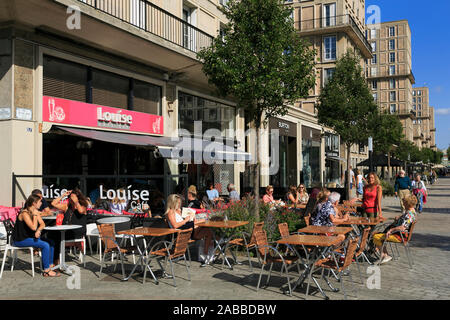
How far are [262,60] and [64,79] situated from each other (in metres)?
5.55

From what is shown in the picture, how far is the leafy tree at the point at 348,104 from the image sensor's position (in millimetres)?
21234

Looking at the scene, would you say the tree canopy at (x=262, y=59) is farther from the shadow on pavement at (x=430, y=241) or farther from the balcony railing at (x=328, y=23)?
the balcony railing at (x=328, y=23)

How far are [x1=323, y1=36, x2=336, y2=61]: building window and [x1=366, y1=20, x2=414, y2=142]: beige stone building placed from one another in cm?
4514

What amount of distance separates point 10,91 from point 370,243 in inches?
353

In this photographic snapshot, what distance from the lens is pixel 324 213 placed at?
24.9ft

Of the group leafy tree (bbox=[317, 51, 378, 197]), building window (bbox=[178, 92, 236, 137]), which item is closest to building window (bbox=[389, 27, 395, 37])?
leafy tree (bbox=[317, 51, 378, 197])

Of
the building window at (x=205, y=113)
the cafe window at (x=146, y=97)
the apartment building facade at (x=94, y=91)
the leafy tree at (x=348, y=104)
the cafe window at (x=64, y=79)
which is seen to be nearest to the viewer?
the apartment building facade at (x=94, y=91)

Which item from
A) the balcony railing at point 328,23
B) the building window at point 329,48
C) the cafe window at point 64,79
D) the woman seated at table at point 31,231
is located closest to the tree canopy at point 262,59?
the cafe window at point 64,79

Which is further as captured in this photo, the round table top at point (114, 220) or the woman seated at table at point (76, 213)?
the round table top at point (114, 220)

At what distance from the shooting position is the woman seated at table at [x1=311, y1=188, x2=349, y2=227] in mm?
7542

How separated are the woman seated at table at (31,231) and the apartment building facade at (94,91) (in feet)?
8.44

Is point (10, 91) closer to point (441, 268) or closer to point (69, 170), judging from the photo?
point (69, 170)
